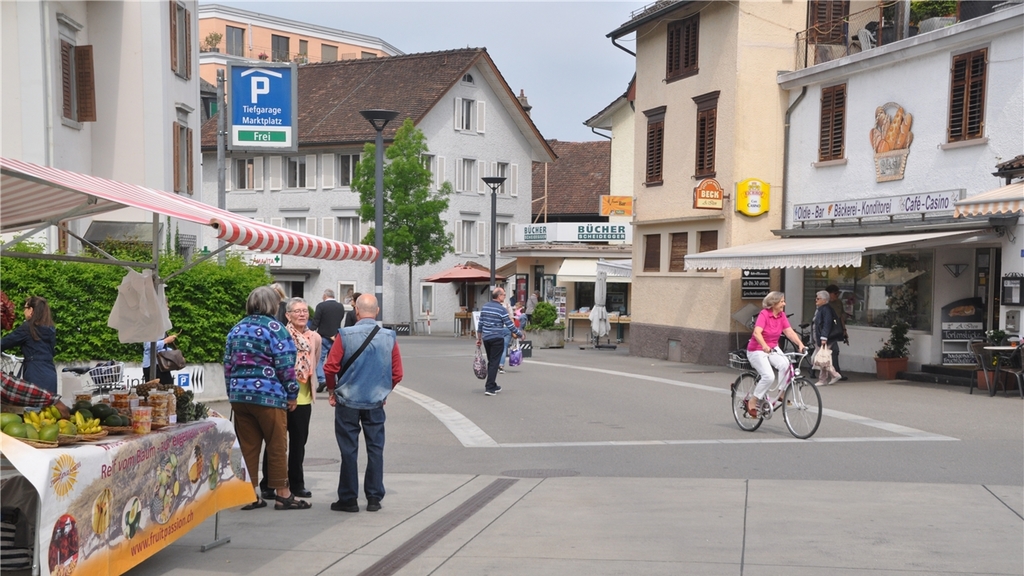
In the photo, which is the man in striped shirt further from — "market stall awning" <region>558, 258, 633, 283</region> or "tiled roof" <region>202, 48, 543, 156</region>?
"tiled roof" <region>202, 48, 543, 156</region>

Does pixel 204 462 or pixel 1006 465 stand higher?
pixel 204 462

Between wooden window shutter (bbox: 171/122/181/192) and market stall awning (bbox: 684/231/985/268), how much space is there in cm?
1218

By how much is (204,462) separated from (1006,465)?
791 cm

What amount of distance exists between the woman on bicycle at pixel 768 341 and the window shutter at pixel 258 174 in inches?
1701

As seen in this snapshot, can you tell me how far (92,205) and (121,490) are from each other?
2.41m

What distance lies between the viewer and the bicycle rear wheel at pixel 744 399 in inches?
535

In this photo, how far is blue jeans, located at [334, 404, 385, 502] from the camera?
8.47 meters

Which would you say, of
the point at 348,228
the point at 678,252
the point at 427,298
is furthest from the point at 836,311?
the point at 348,228

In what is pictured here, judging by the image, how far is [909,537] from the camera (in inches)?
290

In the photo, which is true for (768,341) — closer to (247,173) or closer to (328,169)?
(328,169)

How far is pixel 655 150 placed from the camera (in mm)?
29500

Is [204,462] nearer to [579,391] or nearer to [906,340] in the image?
[579,391]

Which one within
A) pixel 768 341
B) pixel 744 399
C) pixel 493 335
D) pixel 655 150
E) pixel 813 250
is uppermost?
pixel 655 150

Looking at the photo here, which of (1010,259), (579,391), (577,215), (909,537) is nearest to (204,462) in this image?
(909,537)
